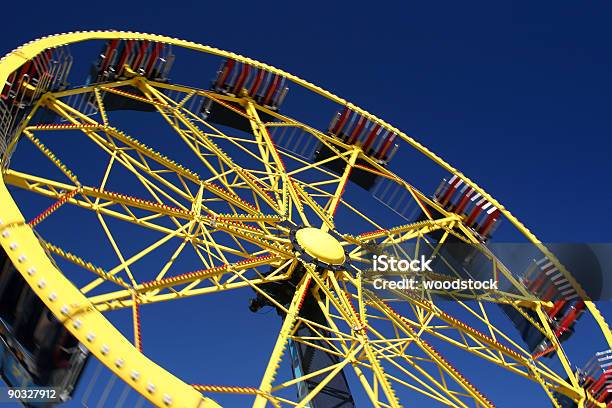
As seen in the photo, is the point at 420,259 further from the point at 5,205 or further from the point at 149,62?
the point at 5,205

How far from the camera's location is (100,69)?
74.1 feet

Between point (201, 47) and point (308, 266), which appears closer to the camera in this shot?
point (308, 266)

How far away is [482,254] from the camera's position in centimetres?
2608

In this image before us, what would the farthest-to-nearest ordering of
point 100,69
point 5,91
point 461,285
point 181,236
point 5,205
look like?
1. point 461,285
2. point 100,69
3. point 181,236
4. point 5,91
5. point 5,205

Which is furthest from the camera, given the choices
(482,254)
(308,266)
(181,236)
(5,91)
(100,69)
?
(482,254)

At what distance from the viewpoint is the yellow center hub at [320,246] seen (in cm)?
1930

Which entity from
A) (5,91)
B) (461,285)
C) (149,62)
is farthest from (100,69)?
(461,285)

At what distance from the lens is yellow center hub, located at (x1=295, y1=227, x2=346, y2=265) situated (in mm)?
19297

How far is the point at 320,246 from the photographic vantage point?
772 inches

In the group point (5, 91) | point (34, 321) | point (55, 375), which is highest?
point (5, 91)

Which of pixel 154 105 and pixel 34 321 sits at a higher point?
pixel 154 105

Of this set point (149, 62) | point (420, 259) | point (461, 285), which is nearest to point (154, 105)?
point (149, 62)

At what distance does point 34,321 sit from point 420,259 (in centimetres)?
1566

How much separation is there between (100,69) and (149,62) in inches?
82.5
